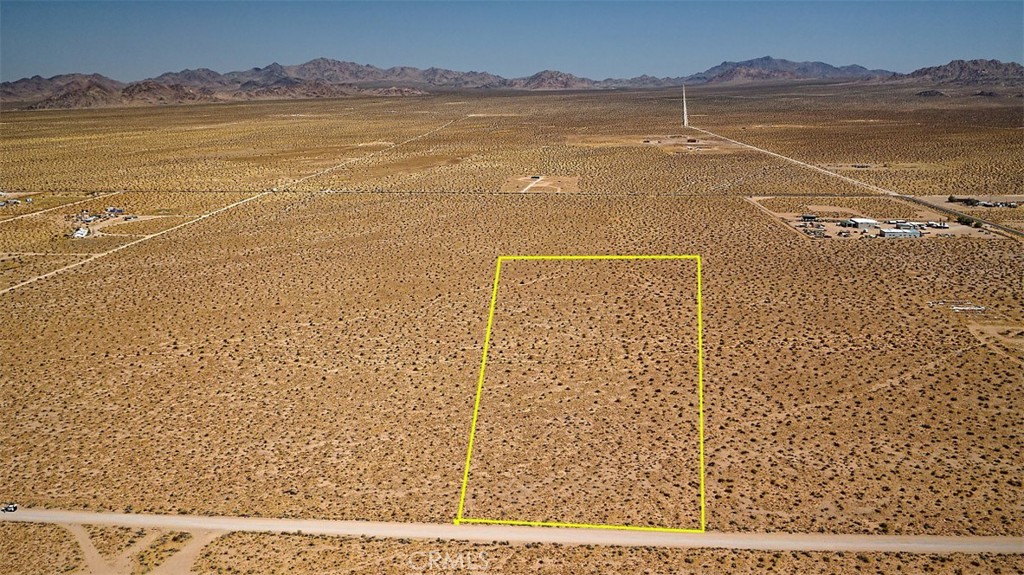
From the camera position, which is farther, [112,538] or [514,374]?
[514,374]

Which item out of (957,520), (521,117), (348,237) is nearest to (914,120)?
(521,117)

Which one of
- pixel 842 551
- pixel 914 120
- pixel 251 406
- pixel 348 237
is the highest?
pixel 914 120

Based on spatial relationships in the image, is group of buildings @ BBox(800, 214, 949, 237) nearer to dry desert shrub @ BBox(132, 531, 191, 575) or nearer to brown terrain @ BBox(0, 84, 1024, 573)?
brown terrain @ BBox(0, 84, 1024, 573)

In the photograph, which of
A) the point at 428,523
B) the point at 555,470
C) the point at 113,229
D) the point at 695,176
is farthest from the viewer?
the point at 695,176

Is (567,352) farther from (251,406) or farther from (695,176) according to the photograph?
(695,176)

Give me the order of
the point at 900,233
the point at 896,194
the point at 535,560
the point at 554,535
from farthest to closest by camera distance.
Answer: the point at 896,194 → the point at 900,233 → the point at 554,535 → the point at 535,560

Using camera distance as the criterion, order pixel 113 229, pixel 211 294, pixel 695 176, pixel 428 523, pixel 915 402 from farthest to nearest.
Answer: pixel 695 176 < pixel 113 229 < pixel 211 294 < pixel 915 402 < pixel 428 523

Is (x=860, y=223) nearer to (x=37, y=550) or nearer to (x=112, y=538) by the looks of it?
(x=112, y=538)

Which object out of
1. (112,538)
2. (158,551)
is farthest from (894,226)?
(112,538)
